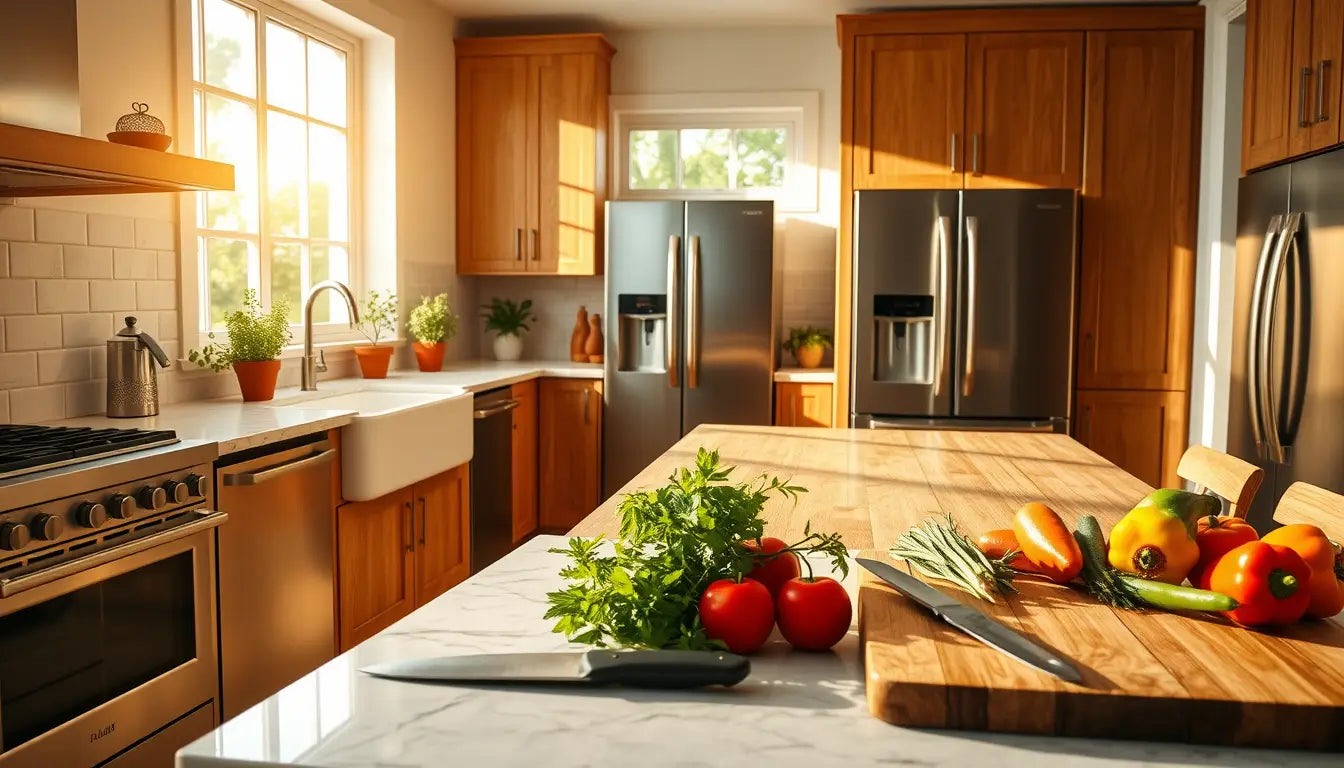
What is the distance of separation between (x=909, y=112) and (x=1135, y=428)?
178cm

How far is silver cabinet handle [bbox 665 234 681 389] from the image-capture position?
5.07 meters

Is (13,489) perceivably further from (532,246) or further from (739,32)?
(739,32)

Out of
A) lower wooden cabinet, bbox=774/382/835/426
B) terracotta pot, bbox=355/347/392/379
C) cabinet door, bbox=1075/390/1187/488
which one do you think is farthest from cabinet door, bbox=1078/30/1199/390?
terracotta pot, bbox=355/347/392/379

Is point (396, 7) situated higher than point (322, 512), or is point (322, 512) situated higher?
point (396, 7)

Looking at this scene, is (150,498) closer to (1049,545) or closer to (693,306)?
(1049,545)

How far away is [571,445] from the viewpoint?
5.32 m

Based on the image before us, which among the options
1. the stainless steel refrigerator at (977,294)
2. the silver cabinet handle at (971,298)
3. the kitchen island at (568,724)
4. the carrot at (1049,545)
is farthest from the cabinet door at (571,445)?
the carrot at (1049,545)

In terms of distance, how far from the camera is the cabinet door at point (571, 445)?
5293 millimetres

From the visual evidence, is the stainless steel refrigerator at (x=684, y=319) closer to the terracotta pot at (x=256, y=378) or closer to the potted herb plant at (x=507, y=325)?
the potted herb plant at (x=507, y=325)

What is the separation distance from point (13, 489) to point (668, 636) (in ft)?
4.97

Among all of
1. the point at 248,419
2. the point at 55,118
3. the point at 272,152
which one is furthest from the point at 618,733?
the point at 272,152

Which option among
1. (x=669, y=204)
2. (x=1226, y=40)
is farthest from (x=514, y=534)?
(x=1226, y=40)

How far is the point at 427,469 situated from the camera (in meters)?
3.74

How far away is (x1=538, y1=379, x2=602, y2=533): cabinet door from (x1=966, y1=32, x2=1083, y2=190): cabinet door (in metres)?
2.08
